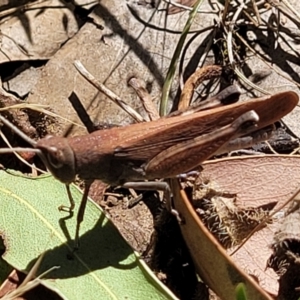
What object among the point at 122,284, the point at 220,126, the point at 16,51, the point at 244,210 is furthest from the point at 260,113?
the point at 16,51

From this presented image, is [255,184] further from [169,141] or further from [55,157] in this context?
[55,157]

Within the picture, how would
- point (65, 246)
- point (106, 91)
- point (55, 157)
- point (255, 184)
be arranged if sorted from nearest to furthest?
1. point (55, 157)
2. point (65, 246)
3. point (255, 184)
4. point (106, 91)

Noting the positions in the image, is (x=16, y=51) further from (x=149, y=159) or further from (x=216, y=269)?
(x=216, y=269)

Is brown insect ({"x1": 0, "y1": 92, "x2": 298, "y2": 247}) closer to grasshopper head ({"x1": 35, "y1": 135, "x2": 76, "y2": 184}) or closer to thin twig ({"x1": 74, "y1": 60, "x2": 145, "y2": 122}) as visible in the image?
grasshopper head ({"x1": 35, "y1": 135, "x2": 76, "y2": 184})

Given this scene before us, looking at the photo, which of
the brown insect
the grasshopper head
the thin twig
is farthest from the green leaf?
the thin twig

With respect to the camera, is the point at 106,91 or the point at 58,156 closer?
the point at 58,156

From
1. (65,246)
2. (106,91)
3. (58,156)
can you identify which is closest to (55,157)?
(58,156)

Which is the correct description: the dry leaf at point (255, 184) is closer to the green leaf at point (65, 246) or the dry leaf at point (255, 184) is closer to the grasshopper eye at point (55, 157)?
the green leaf at point (65, 246)
